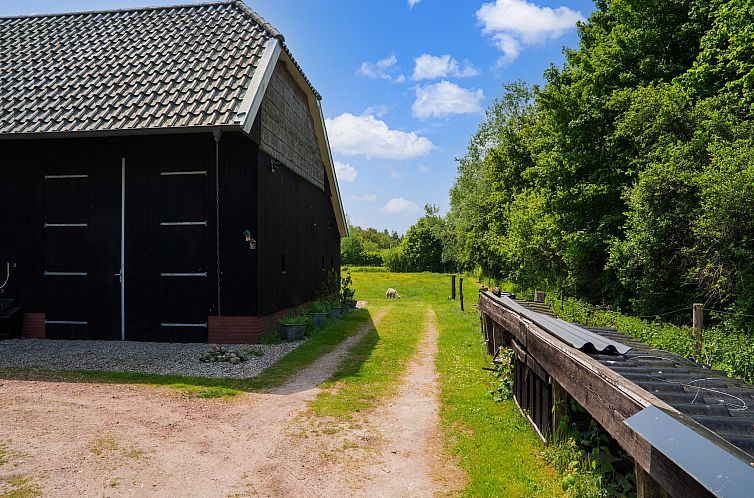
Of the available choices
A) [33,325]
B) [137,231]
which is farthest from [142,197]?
[33,325]

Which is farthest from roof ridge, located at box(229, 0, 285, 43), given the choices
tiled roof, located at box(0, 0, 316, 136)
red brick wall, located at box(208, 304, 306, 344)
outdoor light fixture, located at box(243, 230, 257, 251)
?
red brick wall, located at box(208, 304, 306, 344)

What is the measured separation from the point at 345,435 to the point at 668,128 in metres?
13.1

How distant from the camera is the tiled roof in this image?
9.95 metres

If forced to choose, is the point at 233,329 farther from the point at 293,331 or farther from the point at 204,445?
the point at 204,445

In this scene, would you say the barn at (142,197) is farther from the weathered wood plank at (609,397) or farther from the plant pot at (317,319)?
the weathered wood plank at (609,397)

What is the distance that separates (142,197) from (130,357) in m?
3.51

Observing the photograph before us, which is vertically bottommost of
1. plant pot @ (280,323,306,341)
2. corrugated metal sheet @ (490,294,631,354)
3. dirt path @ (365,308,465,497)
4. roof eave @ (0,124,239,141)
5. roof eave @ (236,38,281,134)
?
dirt path @ (365,308,465,497)

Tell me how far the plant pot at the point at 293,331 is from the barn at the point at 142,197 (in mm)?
396

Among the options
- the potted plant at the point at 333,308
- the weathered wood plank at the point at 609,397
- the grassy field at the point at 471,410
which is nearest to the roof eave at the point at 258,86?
the grassy field at the point at 471,410

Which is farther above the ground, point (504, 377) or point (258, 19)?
point (258, 19)

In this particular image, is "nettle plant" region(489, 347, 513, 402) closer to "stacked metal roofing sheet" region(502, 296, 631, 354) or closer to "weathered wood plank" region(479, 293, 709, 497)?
"stacked metal roofing sheet" region(502, 296, 631, 354)

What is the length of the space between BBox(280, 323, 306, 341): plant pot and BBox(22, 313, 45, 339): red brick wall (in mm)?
5148

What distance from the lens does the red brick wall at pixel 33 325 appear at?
11.0m

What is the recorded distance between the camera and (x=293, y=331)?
11.5 metres
